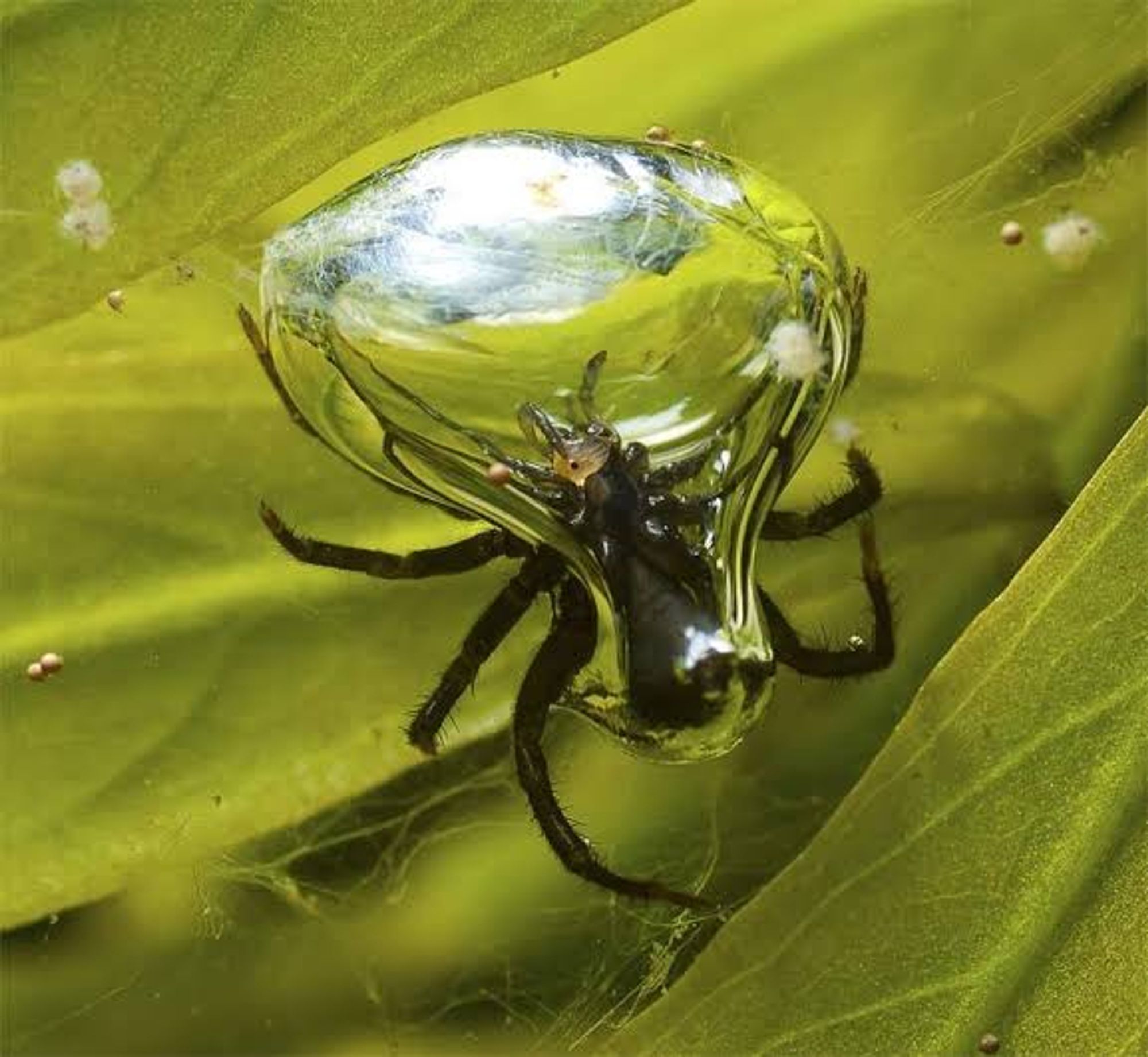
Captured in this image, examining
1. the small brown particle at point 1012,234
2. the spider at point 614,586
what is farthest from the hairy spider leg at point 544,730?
the small brown particle at point 1012,234

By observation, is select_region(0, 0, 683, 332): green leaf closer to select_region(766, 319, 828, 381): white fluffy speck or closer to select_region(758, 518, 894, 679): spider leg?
select_region(766, 319, 828, 381): white fluffy speck

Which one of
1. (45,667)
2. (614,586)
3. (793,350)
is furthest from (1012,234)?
(45,667)

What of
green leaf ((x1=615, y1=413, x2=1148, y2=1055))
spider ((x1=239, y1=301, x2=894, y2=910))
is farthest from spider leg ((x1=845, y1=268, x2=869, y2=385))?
green leaf ((x1=615, y1=413, x2=1148, y2=1055))

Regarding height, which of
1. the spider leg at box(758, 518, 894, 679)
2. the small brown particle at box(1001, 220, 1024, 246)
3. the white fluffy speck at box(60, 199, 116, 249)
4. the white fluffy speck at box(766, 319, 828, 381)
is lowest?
the spider leg at box(758, 518, 894, 679)

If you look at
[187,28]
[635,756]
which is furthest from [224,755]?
[187,28]

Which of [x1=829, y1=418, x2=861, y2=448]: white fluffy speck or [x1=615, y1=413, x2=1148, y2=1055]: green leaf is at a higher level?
[x1=829, y1=418, x2=861, y2=448]: white fluffy speck

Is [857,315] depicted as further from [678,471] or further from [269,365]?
[269,365]
